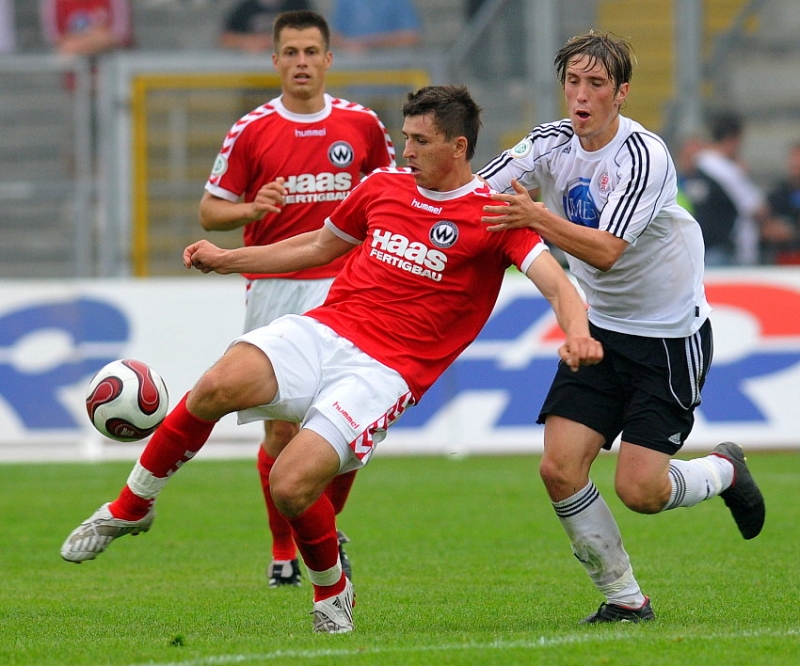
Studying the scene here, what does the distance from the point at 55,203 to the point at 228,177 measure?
7557mm

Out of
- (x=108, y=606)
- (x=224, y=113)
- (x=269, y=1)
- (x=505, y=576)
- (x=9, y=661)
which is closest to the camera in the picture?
(x=9, y=661)

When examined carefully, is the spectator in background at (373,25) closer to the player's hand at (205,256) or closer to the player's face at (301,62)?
the player's face at (301,62)

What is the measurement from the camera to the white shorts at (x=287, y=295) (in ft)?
25.4

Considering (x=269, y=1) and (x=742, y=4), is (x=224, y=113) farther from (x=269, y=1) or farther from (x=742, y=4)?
(x=742, y=4)

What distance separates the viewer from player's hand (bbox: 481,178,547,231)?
5.62 m

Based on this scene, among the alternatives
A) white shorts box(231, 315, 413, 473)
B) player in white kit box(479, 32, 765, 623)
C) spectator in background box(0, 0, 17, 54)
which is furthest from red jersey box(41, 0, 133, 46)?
white shorts box(231, 315, 413, 473)

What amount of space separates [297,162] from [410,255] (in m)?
1.84

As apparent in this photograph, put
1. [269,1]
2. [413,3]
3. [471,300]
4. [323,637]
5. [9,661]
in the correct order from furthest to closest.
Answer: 1. [413,3]
2. [269,1]
3. [471,300]
4. [323,637]
5. [9,661]

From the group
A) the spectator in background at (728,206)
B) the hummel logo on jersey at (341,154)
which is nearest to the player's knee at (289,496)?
the hummel logo on jersey at (341,154)

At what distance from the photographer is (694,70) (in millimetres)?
16047

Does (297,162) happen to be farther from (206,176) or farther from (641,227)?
(206,176)

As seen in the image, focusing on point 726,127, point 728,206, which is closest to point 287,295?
point 728,206

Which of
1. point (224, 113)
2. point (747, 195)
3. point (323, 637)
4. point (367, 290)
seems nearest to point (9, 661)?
point (323, 637)

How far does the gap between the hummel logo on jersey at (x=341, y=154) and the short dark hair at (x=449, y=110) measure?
1.61 m
